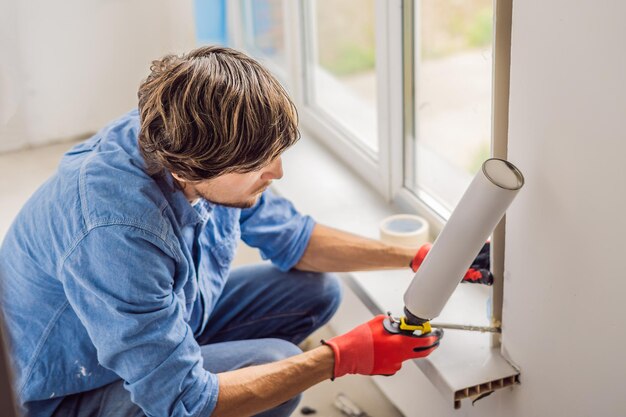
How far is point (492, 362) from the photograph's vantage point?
1.51m

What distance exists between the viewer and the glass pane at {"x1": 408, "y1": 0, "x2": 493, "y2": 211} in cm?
188

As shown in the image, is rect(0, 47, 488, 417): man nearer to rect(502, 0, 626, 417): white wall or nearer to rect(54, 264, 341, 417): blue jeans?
rect(54, 264, 341, 417): blue jeans

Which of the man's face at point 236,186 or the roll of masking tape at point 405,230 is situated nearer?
the man's face at point 236,186

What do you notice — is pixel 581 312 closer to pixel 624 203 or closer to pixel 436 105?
pixel 624 203

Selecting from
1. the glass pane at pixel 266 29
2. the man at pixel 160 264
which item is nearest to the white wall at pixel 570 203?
the man at pixel 160 264

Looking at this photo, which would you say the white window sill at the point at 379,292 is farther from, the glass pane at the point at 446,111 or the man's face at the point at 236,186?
the man's face at the point at 236,186

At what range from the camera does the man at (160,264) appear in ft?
4.34

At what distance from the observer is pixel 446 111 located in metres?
2.29

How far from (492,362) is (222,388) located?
19.6 inches

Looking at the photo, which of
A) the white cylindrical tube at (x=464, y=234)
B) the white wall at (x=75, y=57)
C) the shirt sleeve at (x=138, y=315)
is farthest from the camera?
the white wall at (x=75, y=57)

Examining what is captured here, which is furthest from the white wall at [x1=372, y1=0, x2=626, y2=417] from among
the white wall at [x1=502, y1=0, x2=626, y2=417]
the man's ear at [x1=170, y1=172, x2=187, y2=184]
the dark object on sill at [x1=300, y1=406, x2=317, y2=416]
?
the dark object on sill at [x1=300, y1=406, x2=317, y2=416]

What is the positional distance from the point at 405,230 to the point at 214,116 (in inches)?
31.0

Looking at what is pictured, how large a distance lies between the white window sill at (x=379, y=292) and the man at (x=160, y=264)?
8 cm

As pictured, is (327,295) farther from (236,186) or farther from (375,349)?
(236,186)
